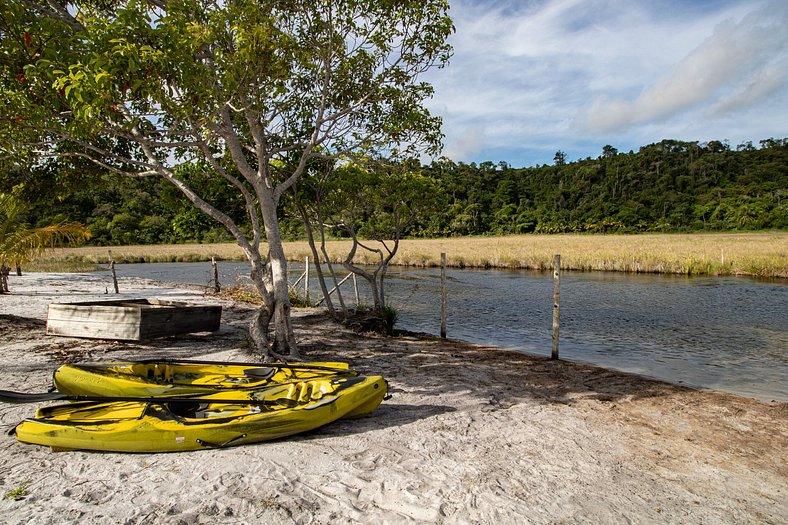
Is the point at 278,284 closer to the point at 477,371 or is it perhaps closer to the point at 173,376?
the point at 173,376

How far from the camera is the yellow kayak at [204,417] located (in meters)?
4.46

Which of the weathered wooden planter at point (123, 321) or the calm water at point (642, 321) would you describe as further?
the calm water at point (642, 321)

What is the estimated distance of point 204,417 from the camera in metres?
5.13

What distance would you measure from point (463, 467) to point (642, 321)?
12.4 metres

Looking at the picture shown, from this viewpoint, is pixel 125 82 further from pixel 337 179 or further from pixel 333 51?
pixel 337 179

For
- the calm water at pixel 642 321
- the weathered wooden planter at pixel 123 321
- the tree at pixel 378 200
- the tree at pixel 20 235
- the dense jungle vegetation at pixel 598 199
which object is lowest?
the calm water at pixel 642 321

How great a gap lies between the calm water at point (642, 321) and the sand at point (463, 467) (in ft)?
7.95

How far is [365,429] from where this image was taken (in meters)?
5.47

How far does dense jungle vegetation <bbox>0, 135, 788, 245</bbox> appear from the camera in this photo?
61.3 metres

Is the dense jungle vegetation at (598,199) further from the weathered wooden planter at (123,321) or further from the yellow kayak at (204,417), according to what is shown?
the yellow kayak at (204,417)

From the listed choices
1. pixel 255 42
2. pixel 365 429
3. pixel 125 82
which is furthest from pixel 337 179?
pixel 365 429

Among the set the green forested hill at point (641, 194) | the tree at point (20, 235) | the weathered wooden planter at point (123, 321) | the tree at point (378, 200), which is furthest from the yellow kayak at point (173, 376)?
the green forested hill at point (641, 194)

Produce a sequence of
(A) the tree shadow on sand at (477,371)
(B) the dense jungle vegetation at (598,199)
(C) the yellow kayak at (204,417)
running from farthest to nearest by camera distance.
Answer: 1. (B) the dense jungle vegetation at (598,199)
2. (A) the tree shadow on sand at (477,371)
3. (C) the yellow kayak at (204,417)

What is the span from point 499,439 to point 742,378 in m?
6.20
